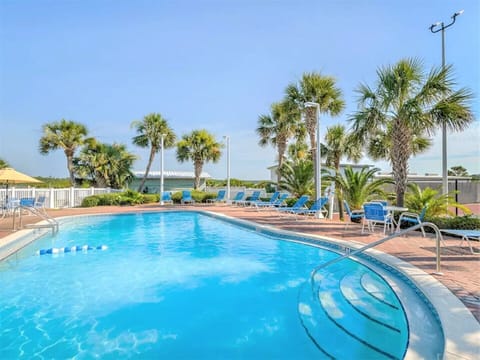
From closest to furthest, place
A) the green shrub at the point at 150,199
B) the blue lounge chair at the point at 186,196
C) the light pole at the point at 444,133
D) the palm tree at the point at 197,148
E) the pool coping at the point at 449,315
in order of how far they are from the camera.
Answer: the pool coping at the point at 449,315, the light pole at the point at 444,133, the blue lounge chair at the point at 186,196, the green shrub at the point at 150,199, the palm tree at the point at 197,148

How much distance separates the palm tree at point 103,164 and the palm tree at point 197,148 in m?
4.71

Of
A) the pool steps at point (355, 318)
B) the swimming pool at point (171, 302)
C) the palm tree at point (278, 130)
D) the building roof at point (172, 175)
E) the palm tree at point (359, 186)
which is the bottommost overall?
the swimming pool at point (171, 302)

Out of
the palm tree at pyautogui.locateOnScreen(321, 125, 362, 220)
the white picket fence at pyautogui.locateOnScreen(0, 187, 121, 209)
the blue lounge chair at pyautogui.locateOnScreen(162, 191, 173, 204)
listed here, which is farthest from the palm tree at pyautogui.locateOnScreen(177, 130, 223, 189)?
the palm tree at pyautogui.locateOnScreen(321, 125, 362, 220)

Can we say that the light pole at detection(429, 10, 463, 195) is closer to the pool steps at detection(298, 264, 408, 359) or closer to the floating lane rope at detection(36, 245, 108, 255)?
the pool steps at detection(298, 264, 408, 359)

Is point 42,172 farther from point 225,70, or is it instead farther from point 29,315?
point 29,315

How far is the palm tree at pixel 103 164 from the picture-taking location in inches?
1017

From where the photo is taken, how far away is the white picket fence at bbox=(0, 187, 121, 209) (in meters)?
17.6

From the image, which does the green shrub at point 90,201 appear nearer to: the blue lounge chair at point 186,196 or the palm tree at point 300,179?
the blue lounge chair at point 186,196

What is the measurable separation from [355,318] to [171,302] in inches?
111

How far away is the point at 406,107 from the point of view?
10516 millimetres


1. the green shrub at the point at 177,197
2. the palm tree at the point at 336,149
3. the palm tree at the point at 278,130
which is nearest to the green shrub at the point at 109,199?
the green shrub at the point at 177,197

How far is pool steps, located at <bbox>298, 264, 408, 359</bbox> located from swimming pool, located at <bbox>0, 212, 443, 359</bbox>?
0.12 feet

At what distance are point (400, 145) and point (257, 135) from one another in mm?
14761

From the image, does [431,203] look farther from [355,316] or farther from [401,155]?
[355,316]
